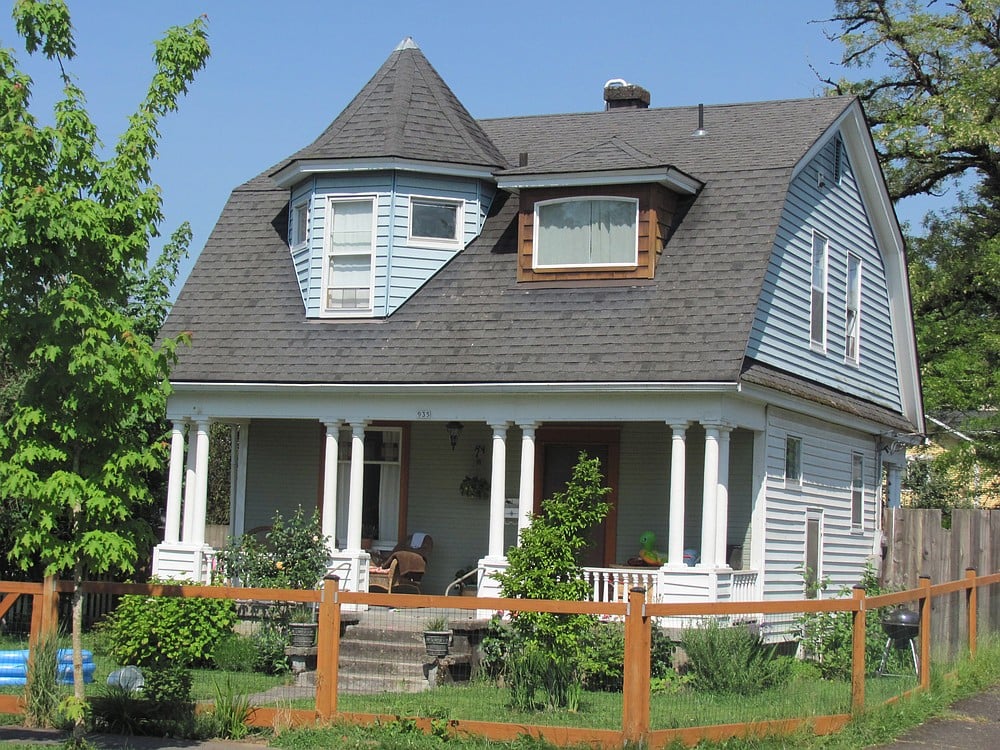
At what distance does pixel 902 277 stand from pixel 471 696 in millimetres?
13807

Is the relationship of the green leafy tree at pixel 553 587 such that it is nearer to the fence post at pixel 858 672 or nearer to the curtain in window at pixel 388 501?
the fence post at pixel 858 672

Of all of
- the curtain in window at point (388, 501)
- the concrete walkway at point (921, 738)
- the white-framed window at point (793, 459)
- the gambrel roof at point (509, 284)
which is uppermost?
the gambrel roof at point (509, 284)

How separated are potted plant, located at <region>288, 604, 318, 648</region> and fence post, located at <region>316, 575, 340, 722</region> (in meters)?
3.57

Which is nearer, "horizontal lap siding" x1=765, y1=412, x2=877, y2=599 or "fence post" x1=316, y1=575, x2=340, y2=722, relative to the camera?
"fence post" x1=316, y1=575, x2=340, y2=722

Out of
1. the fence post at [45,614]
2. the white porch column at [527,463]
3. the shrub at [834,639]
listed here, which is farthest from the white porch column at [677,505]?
the fence post at [45,614]

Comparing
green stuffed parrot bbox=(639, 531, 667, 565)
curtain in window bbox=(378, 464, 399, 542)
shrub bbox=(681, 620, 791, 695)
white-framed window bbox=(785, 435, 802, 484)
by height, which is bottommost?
shrub bbox=(681, 620, 791, 695)

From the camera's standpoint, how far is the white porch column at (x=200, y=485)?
1808 centimetres

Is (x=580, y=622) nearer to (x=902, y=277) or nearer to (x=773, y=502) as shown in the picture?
(x=773, y=502)

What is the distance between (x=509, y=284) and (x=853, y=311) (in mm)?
6204

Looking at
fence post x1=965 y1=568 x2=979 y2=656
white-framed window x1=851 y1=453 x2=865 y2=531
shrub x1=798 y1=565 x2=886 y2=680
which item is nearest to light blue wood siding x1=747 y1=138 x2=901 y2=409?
white-framed window x1=851 y1=453 x2=865 y2=531

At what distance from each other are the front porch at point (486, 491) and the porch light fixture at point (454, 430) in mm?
26

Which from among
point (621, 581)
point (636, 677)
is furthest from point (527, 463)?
point (636, 677)

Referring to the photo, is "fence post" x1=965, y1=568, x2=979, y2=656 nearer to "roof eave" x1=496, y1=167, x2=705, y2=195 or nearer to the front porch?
the front porch

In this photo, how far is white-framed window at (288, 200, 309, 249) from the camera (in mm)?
19328
